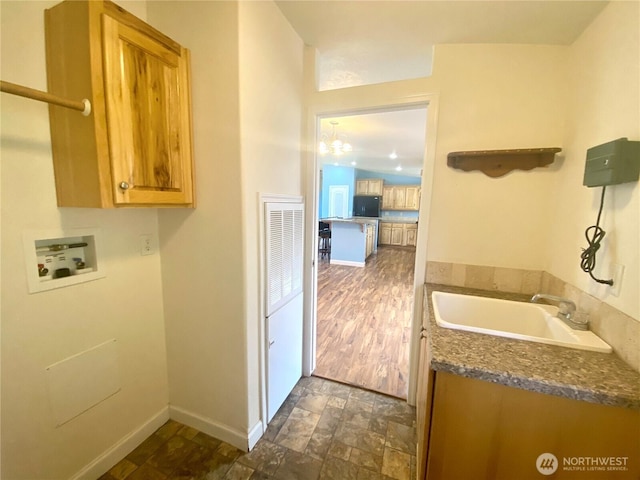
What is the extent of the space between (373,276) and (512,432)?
4.40 meters

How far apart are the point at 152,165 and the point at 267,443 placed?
1.70 meters

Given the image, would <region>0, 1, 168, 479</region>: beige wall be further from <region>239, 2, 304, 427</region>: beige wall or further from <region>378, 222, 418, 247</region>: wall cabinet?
<region>378, 222, 418, 247</region>: wall cabinet

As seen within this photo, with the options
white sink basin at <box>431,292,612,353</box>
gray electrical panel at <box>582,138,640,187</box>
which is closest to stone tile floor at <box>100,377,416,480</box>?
white sink basin at <box>431,292,612,353</box>

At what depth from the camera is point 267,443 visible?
1.58 meters

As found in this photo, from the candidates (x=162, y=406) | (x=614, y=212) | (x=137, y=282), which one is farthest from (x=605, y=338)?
(x=162, y=406)

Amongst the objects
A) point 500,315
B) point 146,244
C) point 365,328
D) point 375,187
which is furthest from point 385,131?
point 375,187

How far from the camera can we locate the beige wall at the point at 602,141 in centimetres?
102

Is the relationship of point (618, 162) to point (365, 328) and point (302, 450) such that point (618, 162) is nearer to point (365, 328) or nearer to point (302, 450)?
point (302, 450)

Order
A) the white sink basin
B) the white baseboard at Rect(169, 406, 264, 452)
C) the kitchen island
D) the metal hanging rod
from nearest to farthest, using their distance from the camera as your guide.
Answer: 1. the metal hanging rod
2. the white sink basin
3. the white baseboard at Rect(169, 406, 264, 452)
4. the kitchen island

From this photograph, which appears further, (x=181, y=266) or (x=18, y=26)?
(x=181, y=266)

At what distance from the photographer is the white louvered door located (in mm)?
1586

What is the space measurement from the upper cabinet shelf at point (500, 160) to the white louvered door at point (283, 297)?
1.12 meters

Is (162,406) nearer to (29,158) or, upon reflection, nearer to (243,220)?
(243,220)

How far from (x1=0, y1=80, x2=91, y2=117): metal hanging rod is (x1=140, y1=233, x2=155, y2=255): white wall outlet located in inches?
27.4
